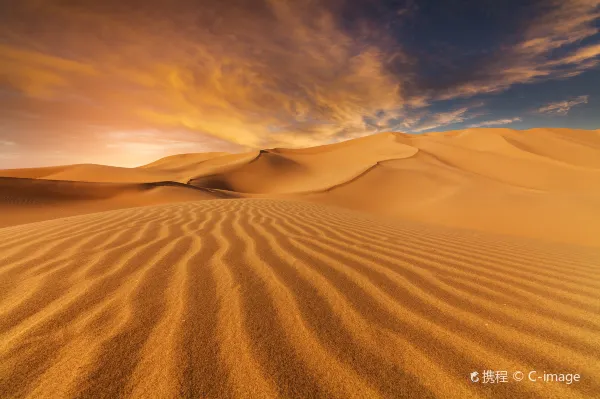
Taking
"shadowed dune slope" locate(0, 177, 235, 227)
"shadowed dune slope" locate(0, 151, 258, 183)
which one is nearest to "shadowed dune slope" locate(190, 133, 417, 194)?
"shadowed dune slope" locate(0, 151, 258, 183)

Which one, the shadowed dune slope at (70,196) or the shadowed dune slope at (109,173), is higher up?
the shadowed dune slope at (109,173)

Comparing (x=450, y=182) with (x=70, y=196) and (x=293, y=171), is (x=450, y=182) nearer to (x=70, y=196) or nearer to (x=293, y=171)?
(x=293, y=171)

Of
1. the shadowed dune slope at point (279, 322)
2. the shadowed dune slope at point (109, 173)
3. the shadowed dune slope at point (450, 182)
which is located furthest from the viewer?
the shadowed dune slope at point (109, 173)

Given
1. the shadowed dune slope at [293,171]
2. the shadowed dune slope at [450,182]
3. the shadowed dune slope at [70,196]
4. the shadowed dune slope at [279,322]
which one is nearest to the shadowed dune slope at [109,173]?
the shadowed dune slope at [450,182]

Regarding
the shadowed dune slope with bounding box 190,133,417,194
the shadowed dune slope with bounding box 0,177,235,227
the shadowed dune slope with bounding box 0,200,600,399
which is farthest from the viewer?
the shadowed dune slope with bounding box 190,133,417,194

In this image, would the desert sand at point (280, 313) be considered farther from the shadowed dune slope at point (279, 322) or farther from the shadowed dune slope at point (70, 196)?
the shadowed dune slope at point (70, 196)

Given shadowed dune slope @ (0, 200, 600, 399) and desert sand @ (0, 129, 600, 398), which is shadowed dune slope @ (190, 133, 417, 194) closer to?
desert sand @ (0, 129, 600, 398)

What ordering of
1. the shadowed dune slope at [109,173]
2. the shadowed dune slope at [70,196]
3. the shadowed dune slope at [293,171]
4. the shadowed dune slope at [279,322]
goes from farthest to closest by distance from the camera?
the shadowed dune slope at [109,173], the shadowed dune slope at [293,171], the shadowed dune slope at [70,196], the shadowed dune slope at [279,322]

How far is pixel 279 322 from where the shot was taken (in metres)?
1.65

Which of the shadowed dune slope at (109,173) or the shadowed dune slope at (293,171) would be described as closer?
the shadowed dune slope at (293,171)

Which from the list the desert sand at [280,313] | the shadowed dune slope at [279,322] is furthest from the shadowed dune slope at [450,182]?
the shadowed dune slope at [279,322]

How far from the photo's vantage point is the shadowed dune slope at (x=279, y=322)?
1232 millimetres

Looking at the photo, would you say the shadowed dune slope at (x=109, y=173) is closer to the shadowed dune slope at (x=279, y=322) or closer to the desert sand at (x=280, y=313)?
the desert sand at (x=280, y=313)

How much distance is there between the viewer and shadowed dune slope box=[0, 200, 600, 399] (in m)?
1.23
